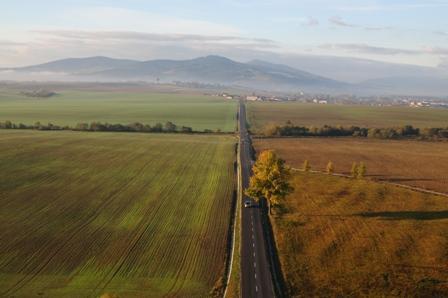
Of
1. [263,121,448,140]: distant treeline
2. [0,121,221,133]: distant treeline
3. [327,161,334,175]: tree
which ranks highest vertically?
[263,121,448,140]: distant treeline

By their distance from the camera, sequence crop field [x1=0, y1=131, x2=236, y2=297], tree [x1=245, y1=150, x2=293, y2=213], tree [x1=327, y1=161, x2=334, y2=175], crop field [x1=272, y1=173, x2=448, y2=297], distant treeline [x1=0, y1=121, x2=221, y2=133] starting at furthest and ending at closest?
1. distant treeline [x1=0, y1=121, x2=221, y2=133]
2. tree [x1=327, y1=161, x2=334, y2=175]
3. tree [x1=245, y1=150, x2=293, y2=213]
4. crop field [x1=0, y1=131, x2=236, y2=297]
5. crop field [x1=272, y1=173, x2=448, y2=297]

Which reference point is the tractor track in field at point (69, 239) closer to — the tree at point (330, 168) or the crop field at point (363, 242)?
the crop field at point (363, 242)

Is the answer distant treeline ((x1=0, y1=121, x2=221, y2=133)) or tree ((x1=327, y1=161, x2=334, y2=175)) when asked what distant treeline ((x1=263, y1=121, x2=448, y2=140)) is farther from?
tree ((x1=327, y1=161, x2=334, y2=175))

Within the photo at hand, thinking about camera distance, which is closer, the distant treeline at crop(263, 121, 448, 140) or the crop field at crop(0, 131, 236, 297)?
the crop field at crop(0, 131, 236, 297)

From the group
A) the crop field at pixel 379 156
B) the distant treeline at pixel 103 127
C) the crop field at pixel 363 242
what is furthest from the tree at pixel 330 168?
the distant treeline at pixel 103 127

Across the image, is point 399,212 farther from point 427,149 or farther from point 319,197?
point 427,149

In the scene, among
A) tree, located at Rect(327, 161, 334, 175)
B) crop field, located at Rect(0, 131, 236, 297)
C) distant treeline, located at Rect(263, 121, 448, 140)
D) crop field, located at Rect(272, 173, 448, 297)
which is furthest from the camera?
distant treeline, located at Rect(263, 121, 448, 140)

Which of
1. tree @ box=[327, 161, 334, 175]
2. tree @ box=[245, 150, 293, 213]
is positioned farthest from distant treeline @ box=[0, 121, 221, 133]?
tree @ box=[245, 150, 293, 213]
